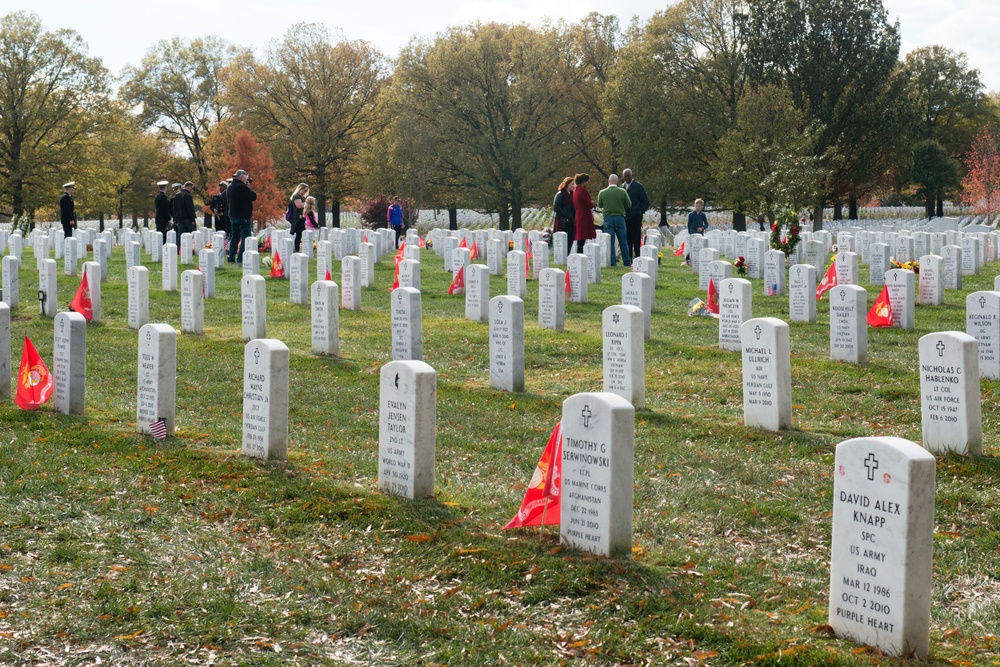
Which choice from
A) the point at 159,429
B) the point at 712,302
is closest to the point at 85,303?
the point at 159,429

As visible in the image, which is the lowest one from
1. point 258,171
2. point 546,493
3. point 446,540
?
point 446,540

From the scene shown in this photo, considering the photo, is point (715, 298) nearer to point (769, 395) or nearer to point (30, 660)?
point (769, 395)

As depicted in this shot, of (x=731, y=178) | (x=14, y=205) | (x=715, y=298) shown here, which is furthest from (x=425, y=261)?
(x=14, y=205)

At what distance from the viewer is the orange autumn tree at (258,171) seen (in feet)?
144

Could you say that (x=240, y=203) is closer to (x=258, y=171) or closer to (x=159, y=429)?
(x=159, y=429)

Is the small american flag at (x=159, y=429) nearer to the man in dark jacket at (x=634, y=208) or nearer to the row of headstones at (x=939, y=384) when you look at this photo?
the row of headstones at (x=939, y=384)

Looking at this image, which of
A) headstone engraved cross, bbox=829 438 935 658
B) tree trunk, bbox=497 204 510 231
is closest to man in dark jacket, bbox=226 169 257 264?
headstone engraved cross, bbox=829 438 935 658

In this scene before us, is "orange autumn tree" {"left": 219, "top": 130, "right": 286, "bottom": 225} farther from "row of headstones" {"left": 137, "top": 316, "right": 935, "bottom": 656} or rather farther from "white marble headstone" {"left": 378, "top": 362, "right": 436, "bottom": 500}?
"white marble headstone" {"left": 378, "top": 362, "right": 436, "bottom": 500}

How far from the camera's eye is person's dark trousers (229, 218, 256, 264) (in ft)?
73.6

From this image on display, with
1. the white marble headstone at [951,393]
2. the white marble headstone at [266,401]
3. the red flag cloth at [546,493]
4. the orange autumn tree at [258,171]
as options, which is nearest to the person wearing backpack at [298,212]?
the white marble headstone at [266,401]

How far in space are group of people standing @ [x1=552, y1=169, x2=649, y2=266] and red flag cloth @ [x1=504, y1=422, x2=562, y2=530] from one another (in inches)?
571

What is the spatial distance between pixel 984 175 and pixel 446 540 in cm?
5287

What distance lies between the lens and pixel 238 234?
23.2 metres

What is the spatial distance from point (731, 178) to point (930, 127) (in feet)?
102
